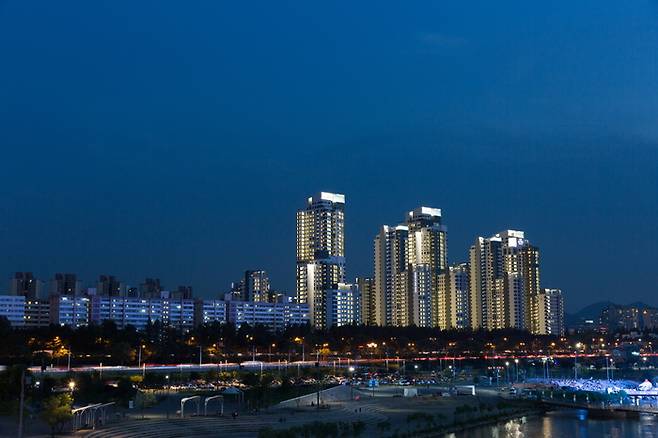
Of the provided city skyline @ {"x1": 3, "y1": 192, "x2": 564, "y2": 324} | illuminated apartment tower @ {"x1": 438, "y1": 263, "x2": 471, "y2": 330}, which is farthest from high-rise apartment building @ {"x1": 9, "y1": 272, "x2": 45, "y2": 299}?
illuminated apartment tower @ {"x1": 438, "y1": 263, "x2": 471, "y2": 330}

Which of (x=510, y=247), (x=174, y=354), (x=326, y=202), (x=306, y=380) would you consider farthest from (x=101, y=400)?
(x=510, y=247)

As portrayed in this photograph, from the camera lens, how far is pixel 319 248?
14412cm

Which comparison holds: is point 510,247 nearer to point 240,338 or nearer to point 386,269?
point 386,269

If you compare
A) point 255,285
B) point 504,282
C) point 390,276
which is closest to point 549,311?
point 504,282

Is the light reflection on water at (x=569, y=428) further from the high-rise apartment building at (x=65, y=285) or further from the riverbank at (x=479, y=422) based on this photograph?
the high-rise apartment building at (x=65, y=285)

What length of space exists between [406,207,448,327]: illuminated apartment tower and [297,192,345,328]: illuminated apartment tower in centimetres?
1288

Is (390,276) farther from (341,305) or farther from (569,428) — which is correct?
(569,428)

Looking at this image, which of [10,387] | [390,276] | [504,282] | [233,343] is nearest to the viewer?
[10,387]

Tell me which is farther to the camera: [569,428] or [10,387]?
[569,428]

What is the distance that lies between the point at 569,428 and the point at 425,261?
104 m

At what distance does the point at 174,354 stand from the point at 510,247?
3664 inches

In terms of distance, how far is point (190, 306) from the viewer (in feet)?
366

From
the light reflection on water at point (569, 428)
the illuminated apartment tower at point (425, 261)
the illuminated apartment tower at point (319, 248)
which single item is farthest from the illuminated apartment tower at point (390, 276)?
the light reflection on water at point (569, 428)

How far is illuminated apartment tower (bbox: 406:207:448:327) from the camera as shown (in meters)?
138
